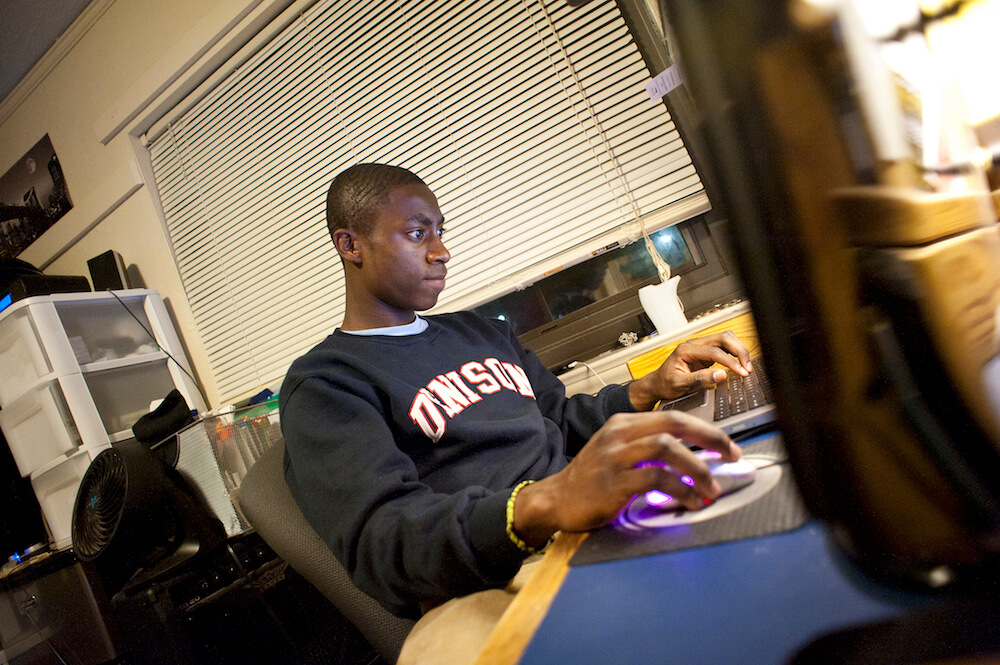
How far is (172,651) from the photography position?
1423 millimetres

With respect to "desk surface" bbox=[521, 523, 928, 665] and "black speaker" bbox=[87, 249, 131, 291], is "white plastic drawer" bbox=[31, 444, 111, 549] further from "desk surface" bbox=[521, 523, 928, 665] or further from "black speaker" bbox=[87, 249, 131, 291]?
"desk surface" bbox=[521, 523, 928, 665]

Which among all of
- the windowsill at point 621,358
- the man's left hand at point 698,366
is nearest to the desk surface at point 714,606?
the man's left hand at point 698,366

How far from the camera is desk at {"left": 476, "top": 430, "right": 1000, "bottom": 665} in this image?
9.3 inches

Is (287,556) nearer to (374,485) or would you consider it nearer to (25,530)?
(374,485)

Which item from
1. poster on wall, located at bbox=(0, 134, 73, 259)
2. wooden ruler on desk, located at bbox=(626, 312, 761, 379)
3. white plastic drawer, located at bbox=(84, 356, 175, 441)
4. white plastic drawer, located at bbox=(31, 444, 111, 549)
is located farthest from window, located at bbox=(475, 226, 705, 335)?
poster on wall, located at bbox=(0, 134, 73, 259)

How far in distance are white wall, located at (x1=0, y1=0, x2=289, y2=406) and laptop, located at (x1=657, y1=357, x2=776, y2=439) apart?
2548mm

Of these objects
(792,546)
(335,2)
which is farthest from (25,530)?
(792,546)

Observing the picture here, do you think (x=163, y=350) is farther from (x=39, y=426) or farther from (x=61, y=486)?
(x=61, y=486)

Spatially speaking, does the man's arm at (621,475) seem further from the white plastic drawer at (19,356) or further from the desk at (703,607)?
the white plastic drawer at (19,356)

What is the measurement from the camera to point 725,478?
44cm

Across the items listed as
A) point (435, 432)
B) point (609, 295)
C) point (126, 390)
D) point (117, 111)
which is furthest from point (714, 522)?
point (117, 111)

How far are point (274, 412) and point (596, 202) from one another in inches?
54.9

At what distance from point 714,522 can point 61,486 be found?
3082 mm

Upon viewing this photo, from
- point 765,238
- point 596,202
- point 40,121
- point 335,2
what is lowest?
point 765,238
